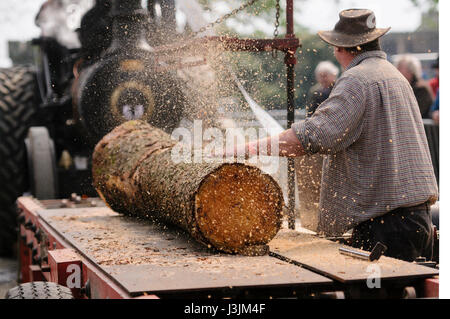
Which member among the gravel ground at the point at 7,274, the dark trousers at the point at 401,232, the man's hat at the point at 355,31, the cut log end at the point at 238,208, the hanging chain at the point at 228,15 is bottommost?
the gravel ground at the point at 7,274

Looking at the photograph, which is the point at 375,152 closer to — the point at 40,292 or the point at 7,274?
the point at 40,292

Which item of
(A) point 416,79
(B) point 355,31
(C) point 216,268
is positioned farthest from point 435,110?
(C) point 216,268

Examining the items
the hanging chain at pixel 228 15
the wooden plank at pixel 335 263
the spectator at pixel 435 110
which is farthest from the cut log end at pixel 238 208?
the spectator at pixel 435 110

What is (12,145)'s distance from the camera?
590cm

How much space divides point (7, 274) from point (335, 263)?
4.06 m

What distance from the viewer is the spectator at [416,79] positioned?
7465 millimetres

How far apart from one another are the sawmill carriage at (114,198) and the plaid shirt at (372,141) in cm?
31

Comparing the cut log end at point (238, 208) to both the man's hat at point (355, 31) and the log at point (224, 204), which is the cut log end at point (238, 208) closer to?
the log at point (224, 204)

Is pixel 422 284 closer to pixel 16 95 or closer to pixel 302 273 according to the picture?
pixel 302 273

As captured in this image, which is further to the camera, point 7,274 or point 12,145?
point 12,145

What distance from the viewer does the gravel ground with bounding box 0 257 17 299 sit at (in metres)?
5.40

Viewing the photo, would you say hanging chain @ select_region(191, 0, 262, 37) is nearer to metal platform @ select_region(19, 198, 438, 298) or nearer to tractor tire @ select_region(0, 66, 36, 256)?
metal platform @ select_region(19, 198, 438, 298)

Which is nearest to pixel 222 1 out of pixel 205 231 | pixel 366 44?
pixel 366 44

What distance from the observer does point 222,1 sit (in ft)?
15.0
